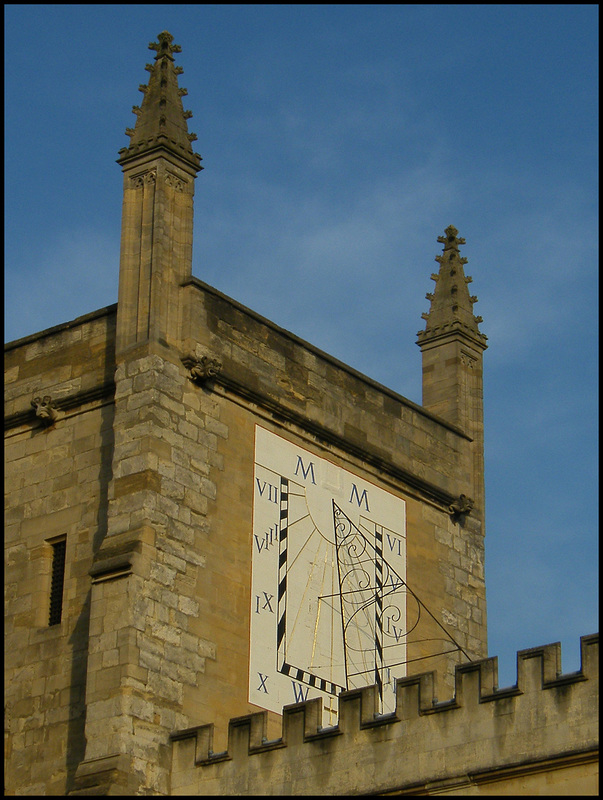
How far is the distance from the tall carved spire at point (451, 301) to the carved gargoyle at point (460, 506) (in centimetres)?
349

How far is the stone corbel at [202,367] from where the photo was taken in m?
30.5

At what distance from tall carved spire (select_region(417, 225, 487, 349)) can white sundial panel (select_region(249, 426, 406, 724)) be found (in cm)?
453

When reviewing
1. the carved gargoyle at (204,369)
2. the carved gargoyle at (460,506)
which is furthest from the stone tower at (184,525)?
the carved gargoyle at (460,506)

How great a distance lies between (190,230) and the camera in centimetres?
3170

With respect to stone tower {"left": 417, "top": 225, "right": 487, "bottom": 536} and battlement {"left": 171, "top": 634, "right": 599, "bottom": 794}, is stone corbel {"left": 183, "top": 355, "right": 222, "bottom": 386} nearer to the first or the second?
battlement {"left": 171, "top": 634, "right": 599, "bottom": 794}

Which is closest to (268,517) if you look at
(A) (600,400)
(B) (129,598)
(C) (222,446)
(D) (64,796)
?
(C) (222,446)

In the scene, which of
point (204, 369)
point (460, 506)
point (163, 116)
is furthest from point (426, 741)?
point (163, 116)

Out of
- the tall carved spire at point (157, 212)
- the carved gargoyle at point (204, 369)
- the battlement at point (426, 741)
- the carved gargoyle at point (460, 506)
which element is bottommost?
the battlement at point (426, 741)

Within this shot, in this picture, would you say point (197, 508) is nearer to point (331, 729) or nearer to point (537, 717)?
point (331, 729)

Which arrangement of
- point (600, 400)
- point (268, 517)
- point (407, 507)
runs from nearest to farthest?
point (600, 400) → point (268, 517) → point (407, 507)

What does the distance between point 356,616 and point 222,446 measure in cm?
385

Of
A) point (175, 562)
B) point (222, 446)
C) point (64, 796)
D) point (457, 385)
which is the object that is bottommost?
point (64, 796)

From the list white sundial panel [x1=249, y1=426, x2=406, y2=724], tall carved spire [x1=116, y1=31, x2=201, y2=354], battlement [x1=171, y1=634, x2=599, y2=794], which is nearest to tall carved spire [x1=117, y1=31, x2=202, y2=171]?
tall carved spire [x1=116, y1=31, x2=201, y2=354]

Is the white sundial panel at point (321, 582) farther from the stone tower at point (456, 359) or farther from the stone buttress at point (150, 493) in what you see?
the stone tower at point (456, 359)
